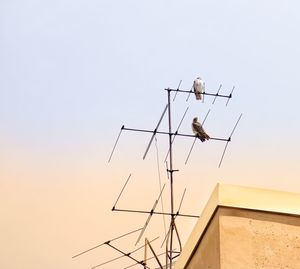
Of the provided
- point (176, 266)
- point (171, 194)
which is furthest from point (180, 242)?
point (176, 266)

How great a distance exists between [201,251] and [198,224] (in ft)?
1.05

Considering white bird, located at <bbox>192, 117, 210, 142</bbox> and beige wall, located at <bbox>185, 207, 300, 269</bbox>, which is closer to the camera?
beige wall, located at <bbox>185, 207, 300, 269</bbox>

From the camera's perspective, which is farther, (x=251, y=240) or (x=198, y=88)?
(x=198, y=88)

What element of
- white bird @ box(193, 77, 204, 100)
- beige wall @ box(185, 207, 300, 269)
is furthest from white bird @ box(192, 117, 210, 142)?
beige wall @ box(185, 207, 300, 269)

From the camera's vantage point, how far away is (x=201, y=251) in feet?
27.1

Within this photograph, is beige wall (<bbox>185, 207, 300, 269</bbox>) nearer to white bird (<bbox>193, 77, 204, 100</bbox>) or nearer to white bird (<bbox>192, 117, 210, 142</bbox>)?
white bird (<bbox>192, 117, 210, 142</bbox>)

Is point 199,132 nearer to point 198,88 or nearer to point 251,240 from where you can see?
point 198,88

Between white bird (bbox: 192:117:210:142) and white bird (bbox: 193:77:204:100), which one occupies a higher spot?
white bird (bbox: 193:77:204:100)

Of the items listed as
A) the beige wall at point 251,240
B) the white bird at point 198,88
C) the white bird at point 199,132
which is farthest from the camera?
the white bird at point 198,88

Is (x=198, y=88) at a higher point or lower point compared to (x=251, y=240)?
higher

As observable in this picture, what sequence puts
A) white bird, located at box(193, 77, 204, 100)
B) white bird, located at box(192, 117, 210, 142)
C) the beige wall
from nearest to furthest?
the beige wall, white bird, located at box(192, 117, 210, 142), white bird, located at box(193, 77, 204, 100)

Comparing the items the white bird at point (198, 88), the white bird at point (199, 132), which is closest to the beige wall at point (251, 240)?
the white bird at point (199, 132)

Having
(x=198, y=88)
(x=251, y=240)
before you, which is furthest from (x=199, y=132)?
(x=251, y=240)

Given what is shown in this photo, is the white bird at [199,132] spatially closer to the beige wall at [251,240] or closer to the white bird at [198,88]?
the white bird at [198,88]
